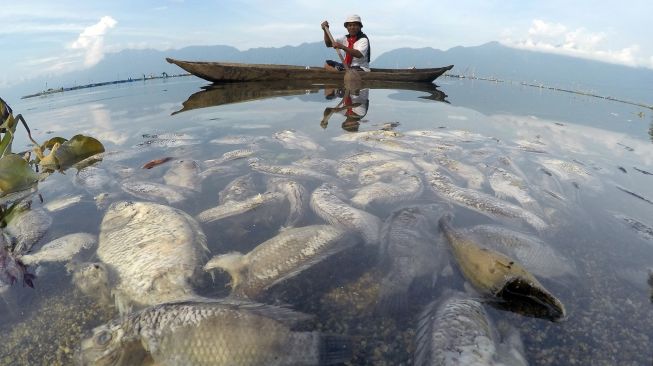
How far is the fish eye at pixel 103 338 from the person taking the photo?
8.61 feet

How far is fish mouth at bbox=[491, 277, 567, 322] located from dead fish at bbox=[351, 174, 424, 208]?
251 centimetres

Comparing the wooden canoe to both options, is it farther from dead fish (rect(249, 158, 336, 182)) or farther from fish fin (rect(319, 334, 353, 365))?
fish fin (rect(319, 334, 353, 365))

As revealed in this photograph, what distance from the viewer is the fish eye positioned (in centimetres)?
262

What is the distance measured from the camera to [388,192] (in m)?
5.73

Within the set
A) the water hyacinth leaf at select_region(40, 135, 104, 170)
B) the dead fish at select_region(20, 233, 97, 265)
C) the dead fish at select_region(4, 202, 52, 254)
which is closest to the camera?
the dead fish at select_region(20, 233, 97, 265)

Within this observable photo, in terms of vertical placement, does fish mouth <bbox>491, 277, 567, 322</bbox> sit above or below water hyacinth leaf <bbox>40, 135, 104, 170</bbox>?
below

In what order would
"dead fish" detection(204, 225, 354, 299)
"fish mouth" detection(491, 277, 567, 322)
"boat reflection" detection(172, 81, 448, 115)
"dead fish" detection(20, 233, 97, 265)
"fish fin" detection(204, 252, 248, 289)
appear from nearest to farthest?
1. "fish mouth" detection(491, 277, 567, 322)
2. "dead fish" detection(204, 225, 354, 299)
3. "fish fin" detection(204, 252, 248, 289)
4. "dead fish" detection(20, 233, 97, 265)
5. "boat reflection" detection(172, 81, 448, 115)

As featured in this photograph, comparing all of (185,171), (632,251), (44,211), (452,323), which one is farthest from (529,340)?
(44,211)

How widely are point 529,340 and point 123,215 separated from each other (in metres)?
5.28

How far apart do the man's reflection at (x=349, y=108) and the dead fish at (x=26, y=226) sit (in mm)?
7347

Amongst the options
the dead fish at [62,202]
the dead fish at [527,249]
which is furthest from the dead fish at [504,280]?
the dead fish at [62,202]

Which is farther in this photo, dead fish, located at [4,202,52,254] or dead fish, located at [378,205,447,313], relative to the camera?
dead fish, located at [4,202,52,254]

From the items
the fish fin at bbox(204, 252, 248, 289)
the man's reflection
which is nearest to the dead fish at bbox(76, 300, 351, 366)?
the fish fin at bbox(204, 252, 248, 289)

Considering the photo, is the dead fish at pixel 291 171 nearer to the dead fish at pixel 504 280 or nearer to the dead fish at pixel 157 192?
the dead fish at pixel 157 192
